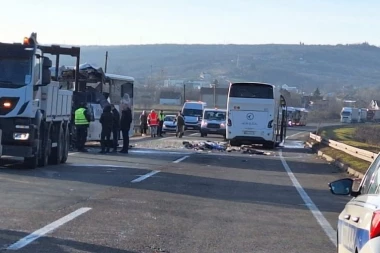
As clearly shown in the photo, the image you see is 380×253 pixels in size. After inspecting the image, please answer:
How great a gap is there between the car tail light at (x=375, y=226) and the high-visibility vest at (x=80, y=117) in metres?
25.7

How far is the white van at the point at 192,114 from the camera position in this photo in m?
69.9

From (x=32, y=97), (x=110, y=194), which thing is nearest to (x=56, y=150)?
(x=32, y=97)

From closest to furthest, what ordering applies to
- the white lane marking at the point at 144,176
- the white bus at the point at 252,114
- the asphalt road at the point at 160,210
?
the asphalt road at the point at 160,210, the white lane marking at the point at 144,176, the white bus at the point at 252,114

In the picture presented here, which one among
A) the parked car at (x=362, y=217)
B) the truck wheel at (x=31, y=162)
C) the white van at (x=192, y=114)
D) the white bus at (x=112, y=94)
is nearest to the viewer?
the parked car at (x=362, y=217)

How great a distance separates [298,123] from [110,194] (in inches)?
4214

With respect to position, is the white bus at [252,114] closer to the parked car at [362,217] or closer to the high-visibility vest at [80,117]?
the high-visibility vest at [80,117]

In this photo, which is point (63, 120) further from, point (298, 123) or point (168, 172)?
point (298, 123)

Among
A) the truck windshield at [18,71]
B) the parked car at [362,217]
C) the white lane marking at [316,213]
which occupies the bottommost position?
the white lane marking at [316,213]

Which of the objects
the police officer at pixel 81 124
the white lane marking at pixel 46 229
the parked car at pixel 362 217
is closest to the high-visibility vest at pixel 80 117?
the police officer at pixel 81 124

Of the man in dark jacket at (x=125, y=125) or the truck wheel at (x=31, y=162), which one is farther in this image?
the man in dark jacket at (x=125, y=125)

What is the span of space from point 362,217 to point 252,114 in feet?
120

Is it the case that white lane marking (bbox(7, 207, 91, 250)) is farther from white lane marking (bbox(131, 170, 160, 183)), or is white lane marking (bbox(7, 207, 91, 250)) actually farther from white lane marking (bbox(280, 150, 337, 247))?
white lane marking (bbox(131, 170, 160, 183))

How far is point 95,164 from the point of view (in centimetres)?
2475

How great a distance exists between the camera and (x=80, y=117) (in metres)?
31.5
